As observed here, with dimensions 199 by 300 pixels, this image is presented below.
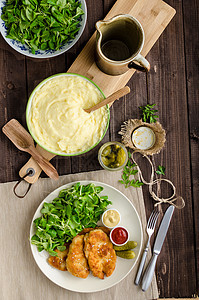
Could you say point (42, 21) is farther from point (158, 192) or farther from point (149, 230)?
point (149, 230)

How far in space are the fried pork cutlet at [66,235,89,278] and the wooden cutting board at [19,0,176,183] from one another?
38 cm

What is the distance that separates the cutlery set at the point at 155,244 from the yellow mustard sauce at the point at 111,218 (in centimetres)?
19

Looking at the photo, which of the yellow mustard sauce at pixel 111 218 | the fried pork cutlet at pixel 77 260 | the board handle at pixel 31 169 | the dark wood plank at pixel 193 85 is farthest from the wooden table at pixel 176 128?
the fried pork cutlet at pixel 77 260

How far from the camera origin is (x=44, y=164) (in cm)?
153

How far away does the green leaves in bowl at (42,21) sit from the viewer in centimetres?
134

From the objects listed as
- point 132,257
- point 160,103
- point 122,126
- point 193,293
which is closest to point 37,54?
point 122,126

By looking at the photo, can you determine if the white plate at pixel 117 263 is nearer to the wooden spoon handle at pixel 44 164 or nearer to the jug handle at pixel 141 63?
the wooden spoon handle at pixel 44 164

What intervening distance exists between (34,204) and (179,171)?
0.80m

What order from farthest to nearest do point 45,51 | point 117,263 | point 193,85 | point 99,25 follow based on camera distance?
point 193,85, point 117,263, point 45,51, point 99,25


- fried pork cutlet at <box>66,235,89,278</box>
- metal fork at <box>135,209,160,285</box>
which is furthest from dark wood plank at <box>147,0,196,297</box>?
fried pork cutlet at <box>66,235,89,278</box>

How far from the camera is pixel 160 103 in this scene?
1652 millimetres

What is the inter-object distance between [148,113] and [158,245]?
2.31ft

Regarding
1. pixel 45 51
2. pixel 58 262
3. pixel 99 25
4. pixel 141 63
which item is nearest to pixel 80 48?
pixel 45 51

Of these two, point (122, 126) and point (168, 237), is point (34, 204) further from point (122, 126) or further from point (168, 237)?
point (168, 237)
